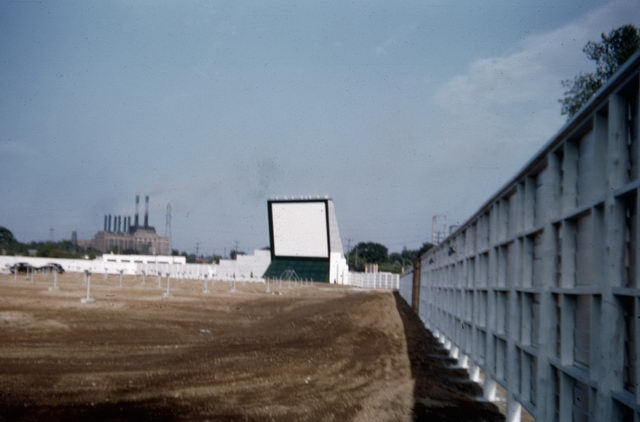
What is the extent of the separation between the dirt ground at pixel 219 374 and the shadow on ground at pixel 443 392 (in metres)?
→ 0.02

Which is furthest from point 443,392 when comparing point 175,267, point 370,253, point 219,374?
point 370,253

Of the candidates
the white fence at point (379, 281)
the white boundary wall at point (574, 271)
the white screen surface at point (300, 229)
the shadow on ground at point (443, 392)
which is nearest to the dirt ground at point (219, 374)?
the shadow on ground at point (443, 392)

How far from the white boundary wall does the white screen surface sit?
306ft

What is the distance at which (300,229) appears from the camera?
10469cm

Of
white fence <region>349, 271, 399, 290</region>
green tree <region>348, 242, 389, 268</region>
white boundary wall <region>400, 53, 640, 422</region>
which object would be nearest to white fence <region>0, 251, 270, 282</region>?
white fence <region>349, 271, 399, 290</region>

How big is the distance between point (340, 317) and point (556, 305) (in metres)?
20.9

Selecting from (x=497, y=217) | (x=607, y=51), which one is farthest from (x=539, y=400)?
(x=607, y=51)

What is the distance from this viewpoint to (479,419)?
26.8 ft

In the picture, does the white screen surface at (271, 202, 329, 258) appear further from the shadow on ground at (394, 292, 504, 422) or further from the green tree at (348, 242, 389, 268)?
the shadow on ground at (394, 292, 504, 422)

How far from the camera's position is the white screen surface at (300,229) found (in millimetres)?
102306

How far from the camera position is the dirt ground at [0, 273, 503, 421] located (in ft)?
26.2

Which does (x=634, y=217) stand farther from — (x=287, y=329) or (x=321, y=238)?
(x=321, y=238)

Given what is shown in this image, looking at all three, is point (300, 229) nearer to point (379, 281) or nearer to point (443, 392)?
point (379, 281)

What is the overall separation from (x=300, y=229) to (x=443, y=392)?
3738 inches
